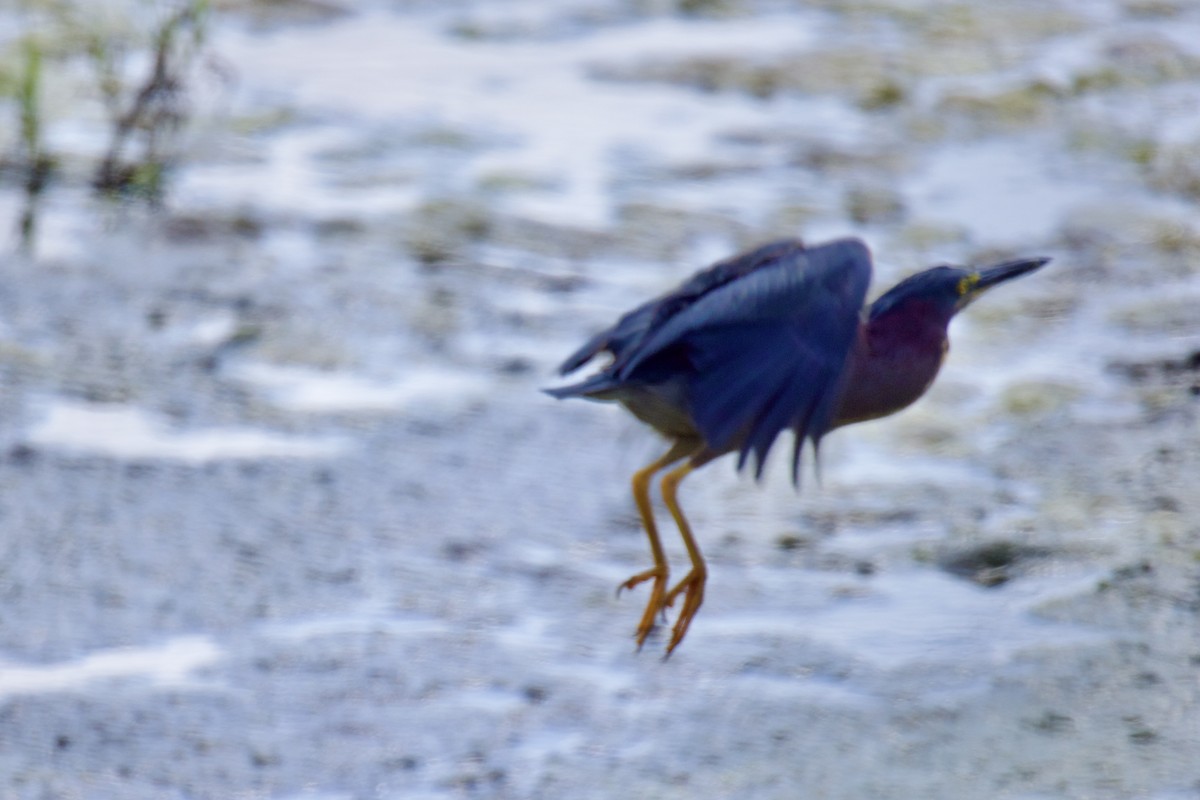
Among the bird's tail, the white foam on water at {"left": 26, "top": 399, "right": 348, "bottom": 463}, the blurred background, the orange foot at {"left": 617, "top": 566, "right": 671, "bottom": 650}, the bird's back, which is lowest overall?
the white foam on water at {"left": 26, "top": 399, "right": 348, "bottom": 463}

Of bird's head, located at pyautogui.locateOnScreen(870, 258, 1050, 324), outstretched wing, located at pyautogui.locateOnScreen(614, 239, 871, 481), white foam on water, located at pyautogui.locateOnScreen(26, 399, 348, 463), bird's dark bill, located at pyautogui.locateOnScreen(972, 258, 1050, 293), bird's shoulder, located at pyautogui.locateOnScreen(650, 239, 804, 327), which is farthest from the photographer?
white foam on water, located at pyautogui.locateOnScreen(26, 399, 348, 463)

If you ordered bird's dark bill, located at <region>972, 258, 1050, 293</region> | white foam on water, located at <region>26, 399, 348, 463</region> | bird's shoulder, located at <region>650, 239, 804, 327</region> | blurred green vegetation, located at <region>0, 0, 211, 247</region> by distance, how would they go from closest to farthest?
1. bird's shoulder, located at <region>650, 239, 804, 327</region>
2. bird's dark bill, located at <region>972, 258, 1050, 293</region>
3. white foam on water, located at <region>26, 399, 348, 463</region>
4. blurred green vegetation, located at <region>0, 0, 211, 247</region>

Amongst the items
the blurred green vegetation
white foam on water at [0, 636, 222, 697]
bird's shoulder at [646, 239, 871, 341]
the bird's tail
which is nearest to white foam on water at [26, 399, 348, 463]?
white foam on water at [0, 636, 222, 697]

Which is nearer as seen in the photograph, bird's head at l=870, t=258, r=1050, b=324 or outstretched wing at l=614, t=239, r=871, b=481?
outstretched wing at l=614, t=239, r=871, b=481

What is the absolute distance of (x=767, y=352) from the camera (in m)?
3.25

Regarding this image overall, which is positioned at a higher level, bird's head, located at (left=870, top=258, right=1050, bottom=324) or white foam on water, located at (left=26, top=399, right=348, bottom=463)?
bird's head, located at (left=870, top=258, right=1050, bottom=324)

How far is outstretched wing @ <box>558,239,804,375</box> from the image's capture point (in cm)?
340

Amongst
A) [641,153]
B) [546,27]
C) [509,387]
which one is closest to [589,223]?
[641,153]

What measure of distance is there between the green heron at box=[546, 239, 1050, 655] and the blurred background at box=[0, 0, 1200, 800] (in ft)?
1.34

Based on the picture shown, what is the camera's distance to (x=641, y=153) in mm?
6617

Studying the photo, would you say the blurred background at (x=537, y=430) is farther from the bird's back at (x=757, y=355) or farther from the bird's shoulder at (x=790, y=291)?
the bird's shoulder at (x=790, y=291)

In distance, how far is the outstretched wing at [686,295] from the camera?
3.40 meters

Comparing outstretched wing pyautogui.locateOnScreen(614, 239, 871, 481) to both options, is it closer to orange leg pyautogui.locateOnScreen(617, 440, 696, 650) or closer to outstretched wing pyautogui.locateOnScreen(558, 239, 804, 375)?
outstretched wing pyautogui.locateOnScreen(558, 239, 804, 375)

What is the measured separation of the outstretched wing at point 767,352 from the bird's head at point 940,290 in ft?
0.72
